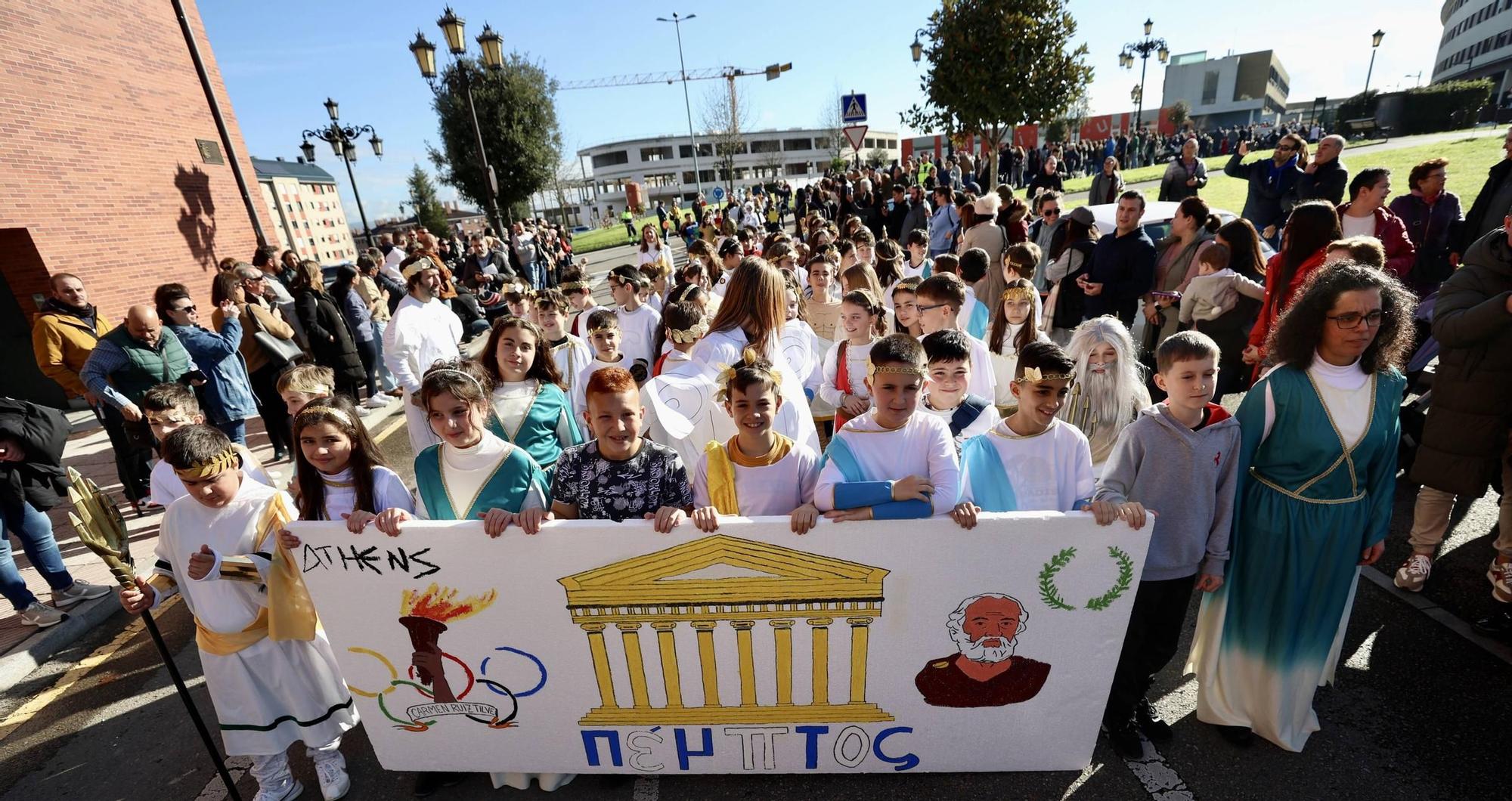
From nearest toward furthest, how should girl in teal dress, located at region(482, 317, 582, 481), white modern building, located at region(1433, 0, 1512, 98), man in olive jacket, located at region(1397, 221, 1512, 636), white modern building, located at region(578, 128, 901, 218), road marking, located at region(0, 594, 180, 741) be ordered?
man in olive jacket, located at region(1397, 221, 1512, 636)
road marking, located at region(0, 594, 180, 741)
girl in teal dress, located at region(482, 317, 582, 481)
white modern building, located at region(1433, 0, 1512, 98)
white modern building, located at region(578, 128, 901, 218)

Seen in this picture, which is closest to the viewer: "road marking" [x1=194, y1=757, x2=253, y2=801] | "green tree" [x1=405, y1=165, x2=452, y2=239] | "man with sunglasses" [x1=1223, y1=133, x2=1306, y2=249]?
"road marking" [x1=194, y1=757, x2=253, y2=801]

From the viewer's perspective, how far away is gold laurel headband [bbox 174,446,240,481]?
99.3 inches

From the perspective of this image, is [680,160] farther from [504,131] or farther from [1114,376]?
[1114,376]

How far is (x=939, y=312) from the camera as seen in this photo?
13.7ft

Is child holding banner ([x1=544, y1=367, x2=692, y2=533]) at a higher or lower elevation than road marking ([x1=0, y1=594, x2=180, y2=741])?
higher

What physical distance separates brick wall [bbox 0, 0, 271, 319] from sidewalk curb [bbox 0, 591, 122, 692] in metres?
7.37

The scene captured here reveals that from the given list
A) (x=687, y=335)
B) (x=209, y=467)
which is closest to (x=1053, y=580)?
(x=687, y=335)

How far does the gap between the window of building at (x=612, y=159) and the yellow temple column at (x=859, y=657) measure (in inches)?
4224

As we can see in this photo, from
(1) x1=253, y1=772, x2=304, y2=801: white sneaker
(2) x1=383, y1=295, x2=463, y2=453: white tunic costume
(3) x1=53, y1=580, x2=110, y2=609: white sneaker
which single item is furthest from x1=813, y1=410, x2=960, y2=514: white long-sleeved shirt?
(3) x1=53, y1=580, x2=110, y2=609: white sneaker

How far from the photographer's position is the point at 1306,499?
106 inches

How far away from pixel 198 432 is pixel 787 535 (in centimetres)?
236

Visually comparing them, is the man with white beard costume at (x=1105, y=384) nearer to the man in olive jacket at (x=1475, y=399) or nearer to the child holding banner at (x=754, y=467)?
the child holding banner at (x=754, y=467)

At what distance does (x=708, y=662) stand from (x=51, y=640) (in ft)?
15.1

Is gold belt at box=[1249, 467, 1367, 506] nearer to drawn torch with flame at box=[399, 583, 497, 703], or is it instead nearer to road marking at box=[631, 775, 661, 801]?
road marking at box=[631, 775, 661, 801]
